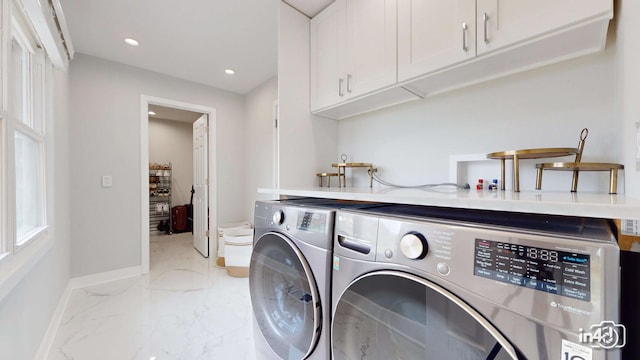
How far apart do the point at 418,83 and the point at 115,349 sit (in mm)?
2438

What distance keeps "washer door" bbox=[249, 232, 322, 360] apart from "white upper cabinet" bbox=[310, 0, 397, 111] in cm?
99

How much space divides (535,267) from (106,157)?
357 cm

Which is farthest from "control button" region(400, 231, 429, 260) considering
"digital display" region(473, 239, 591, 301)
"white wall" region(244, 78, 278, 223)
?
"white wall" region(244, 78, 278, 223)

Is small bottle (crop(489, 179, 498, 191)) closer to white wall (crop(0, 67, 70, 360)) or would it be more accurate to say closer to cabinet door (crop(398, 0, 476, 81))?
cabinet door (crop(398, 0, 476, 81))

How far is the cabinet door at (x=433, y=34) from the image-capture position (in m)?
1.04

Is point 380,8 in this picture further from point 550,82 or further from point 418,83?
point 550,82

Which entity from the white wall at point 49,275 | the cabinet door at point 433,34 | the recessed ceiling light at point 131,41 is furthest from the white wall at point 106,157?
the cabinet door at point 433,34

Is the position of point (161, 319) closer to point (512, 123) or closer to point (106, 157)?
point (106, 157)

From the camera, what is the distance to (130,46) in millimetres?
2424

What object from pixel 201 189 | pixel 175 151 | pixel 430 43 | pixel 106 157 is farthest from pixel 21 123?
pixel 175 151

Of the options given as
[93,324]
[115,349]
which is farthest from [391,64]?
[93,324]

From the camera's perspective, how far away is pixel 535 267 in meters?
0.47

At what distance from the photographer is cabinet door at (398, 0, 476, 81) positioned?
1.04 m

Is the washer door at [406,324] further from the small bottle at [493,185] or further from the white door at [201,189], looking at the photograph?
the white door at [201,189]
